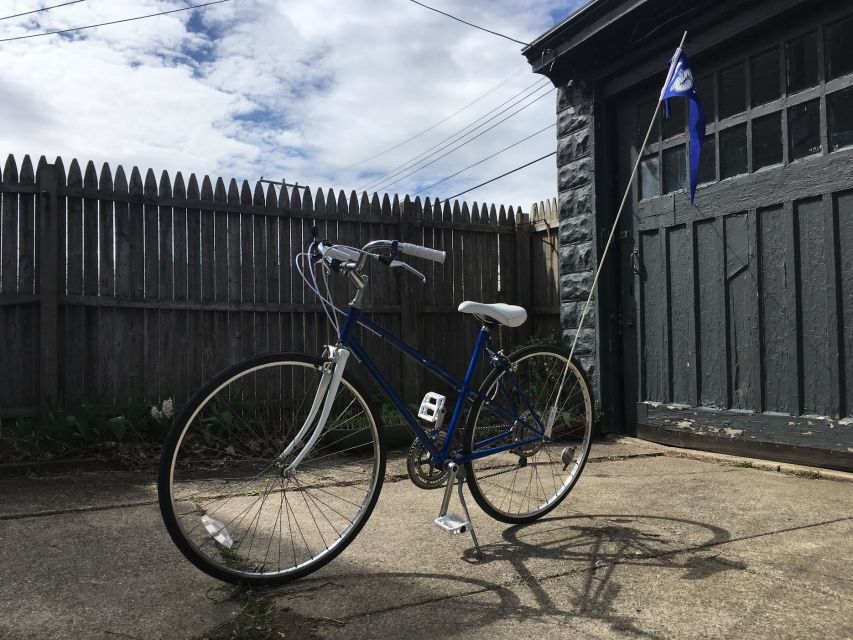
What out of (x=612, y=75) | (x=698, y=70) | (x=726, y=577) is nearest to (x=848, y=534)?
(x=726, y=577)

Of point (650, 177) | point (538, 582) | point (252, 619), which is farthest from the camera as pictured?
point (650, 177)

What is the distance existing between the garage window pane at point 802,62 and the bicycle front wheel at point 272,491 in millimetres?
3239

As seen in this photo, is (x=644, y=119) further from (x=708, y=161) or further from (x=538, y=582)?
(x=538, y=582)

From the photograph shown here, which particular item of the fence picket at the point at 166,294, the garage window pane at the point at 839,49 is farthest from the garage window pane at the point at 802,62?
the fence picket at the point at 166,294

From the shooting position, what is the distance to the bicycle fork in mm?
2346

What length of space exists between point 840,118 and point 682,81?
97 cm

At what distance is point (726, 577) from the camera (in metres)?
2.27

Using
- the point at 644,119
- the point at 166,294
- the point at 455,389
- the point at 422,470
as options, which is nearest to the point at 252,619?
the point at 422,470

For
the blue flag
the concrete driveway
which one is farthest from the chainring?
the blue flag

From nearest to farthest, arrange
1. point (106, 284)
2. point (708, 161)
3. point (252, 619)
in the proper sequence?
point (252, 619) < point (708, 161) < point (106, 284)

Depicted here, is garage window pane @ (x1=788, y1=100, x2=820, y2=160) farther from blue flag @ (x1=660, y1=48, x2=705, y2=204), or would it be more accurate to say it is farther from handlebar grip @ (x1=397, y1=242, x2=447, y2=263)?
handlebar grip @ (x1=397, y1=242, x2=447, y2=263)

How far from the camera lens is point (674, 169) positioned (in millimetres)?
4855

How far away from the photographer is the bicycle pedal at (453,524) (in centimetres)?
248

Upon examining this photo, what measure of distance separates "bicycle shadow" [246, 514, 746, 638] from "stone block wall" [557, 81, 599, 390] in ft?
8.74
